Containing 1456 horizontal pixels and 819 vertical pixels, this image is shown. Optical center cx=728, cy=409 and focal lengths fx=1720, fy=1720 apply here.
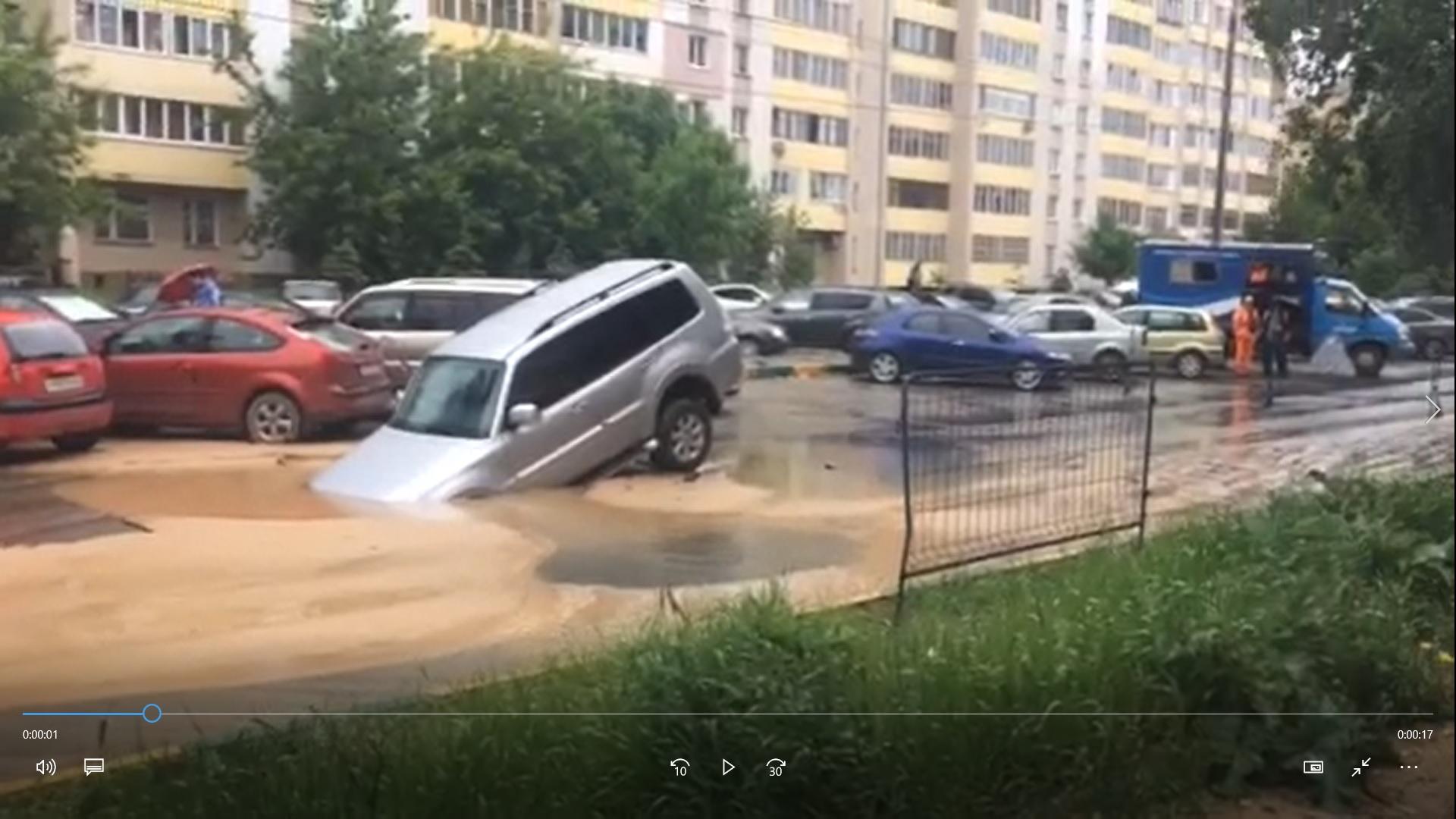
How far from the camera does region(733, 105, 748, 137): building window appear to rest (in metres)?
9.34

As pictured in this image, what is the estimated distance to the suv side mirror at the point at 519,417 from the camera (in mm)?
10672

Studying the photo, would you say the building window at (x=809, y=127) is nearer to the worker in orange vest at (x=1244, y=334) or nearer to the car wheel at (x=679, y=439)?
the worker in orange vest at (x=1244, y=334)

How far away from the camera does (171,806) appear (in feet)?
14.1

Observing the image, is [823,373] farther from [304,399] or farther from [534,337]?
[304,399]

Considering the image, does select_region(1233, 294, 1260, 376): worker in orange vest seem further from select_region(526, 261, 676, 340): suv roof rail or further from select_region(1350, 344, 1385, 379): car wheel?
select_region(526, 261, 676, 340): suv roof rail

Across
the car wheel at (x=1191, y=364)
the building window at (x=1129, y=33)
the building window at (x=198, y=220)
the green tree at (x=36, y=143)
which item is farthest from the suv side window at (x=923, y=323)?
the green tree at (x=36, y=143)

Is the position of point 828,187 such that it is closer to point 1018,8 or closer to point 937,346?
point 1018,8

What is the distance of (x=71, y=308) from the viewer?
9.68m

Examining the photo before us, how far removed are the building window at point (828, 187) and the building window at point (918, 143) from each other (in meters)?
0.33

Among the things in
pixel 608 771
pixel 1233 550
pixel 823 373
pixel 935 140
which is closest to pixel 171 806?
pixel 608 771

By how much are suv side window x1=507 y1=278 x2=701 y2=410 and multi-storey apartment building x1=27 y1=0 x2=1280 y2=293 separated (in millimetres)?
1831

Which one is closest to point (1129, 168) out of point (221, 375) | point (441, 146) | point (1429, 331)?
point (1429, 331)

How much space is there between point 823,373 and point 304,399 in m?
3.76

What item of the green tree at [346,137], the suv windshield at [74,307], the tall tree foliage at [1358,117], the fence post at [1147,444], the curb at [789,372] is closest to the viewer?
the tall tree foliage at [1358,117]
